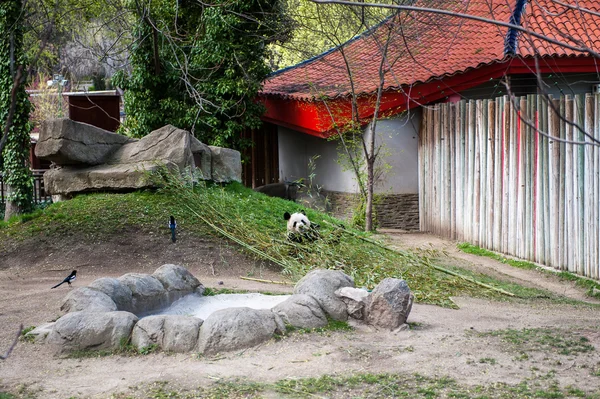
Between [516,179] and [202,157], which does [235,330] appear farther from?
[202,157]

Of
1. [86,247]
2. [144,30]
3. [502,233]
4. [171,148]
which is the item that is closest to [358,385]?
[86,247]

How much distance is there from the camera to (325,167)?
17.2m

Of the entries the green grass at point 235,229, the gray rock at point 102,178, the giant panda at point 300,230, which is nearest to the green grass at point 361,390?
the green grass at point 235,229

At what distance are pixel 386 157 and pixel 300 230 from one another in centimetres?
555

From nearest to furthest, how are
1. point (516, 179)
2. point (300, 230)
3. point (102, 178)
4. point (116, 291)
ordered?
point (116, 291) < point (300, 230) < point (516, 179) < point (102, 178)

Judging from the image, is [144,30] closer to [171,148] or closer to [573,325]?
[171,148]

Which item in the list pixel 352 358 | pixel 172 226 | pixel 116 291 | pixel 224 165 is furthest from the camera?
pixel 224 165

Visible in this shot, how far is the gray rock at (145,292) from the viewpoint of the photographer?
6.84m

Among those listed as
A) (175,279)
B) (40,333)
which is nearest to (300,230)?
(175,279)

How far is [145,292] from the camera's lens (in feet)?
22.7

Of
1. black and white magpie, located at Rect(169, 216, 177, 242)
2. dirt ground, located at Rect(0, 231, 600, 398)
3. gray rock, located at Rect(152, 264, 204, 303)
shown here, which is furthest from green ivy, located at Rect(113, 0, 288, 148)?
dirt ground, located at Rect(0, 231, 600, 398)

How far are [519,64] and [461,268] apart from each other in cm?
471

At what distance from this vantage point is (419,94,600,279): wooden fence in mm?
9234

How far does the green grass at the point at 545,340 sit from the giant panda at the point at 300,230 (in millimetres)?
4018
